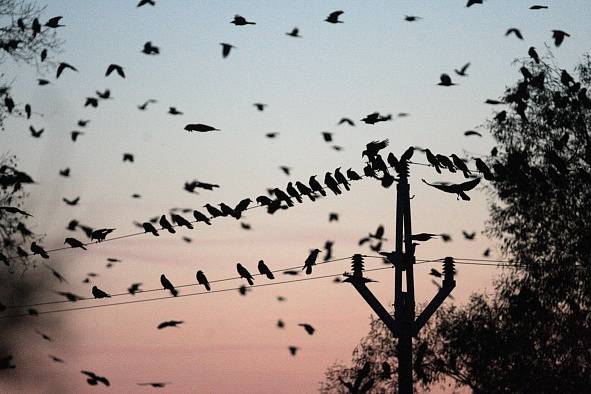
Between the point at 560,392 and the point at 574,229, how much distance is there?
168 inches

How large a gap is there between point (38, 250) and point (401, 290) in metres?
7.63

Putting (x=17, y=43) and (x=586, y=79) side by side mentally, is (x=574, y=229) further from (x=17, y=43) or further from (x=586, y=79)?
(x=17, y=43)

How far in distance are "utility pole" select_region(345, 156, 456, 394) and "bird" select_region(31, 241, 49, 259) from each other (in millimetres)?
6118

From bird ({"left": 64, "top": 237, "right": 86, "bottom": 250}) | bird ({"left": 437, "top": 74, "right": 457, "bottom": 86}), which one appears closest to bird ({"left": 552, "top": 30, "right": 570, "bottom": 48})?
bird ({"left": 437, "top": 74, "right": 457, "bottom": 86})

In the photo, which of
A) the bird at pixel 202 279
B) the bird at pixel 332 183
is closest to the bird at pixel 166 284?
the bird at pixel 202 279

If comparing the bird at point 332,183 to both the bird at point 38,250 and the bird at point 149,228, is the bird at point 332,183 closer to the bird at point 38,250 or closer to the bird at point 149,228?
the bird at point 149,228

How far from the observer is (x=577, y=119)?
29250 mm

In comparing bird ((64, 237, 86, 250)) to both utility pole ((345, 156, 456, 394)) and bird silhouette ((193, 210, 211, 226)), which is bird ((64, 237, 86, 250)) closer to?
bird silhouette ((193, 210, 211, 226))

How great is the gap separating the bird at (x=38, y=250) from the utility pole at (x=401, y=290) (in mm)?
6118

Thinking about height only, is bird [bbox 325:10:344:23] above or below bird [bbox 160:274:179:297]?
above

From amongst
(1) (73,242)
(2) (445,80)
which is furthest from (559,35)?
(1) (73,242)

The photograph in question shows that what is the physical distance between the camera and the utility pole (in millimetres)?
19859

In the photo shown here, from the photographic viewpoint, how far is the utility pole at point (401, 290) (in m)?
19.9

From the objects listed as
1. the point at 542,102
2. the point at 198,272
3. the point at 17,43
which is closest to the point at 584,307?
the point at 542,102
